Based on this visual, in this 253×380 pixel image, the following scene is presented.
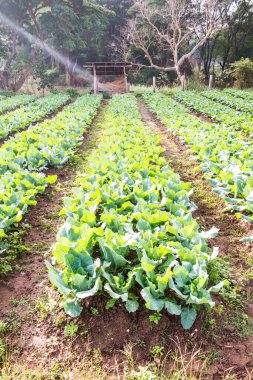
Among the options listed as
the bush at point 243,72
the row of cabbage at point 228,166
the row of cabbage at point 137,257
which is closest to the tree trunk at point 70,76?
the bush at point 243,72

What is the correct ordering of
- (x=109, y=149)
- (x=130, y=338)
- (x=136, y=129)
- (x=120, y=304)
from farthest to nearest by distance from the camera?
(x=136, y=129), (x=109, y=149), (x=120, y=304), (x=130, y=338)

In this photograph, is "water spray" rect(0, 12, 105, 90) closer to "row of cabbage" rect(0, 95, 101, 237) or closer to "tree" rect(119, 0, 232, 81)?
"tree" rect(119, 0, 232, 81)

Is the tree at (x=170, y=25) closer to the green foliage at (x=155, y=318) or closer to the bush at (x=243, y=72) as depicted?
the bush at (x=243, y=72)

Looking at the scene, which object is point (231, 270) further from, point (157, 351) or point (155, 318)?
point (157, 351)

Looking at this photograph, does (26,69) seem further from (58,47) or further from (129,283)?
(129,283)

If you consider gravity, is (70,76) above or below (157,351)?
above

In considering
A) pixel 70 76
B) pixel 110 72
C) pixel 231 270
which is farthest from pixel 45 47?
pixel 231 270

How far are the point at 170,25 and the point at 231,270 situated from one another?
33.5 metres

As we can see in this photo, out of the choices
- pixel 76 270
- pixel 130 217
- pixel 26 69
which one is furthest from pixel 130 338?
pixel 26 69

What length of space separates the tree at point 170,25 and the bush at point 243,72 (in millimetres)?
4008

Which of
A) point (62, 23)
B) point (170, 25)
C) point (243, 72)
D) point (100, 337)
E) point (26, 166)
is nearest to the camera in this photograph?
point (100, 337)

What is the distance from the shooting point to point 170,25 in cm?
3172

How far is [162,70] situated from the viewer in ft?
112

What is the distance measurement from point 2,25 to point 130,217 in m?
34.0
